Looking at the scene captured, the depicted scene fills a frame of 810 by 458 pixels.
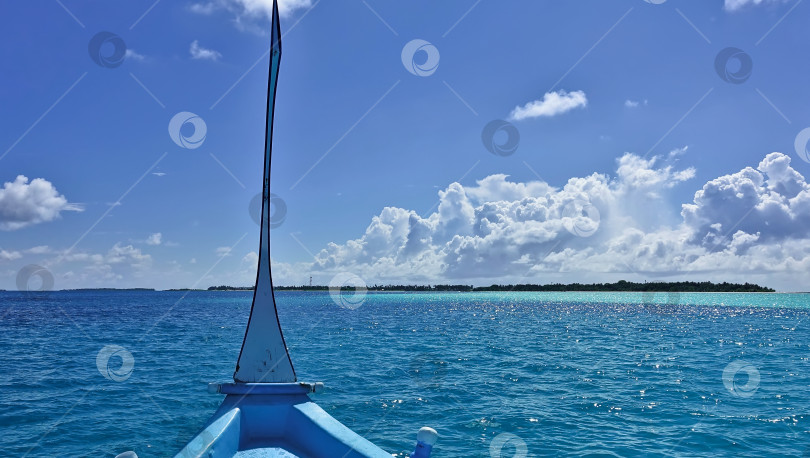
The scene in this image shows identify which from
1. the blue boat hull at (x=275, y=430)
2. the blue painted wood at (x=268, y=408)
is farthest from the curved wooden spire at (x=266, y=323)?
the blue boat hull at (x=275, y=430)

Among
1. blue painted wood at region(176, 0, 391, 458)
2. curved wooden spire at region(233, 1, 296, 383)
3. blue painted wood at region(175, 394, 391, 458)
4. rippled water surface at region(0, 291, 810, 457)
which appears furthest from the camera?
rippled water surface at region(0, 291, 810, 457)

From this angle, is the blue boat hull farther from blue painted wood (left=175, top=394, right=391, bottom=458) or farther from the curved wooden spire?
the curved wooden spire

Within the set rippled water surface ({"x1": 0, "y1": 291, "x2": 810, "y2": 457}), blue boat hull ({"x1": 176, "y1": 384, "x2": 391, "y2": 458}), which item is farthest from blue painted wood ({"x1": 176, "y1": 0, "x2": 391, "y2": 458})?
rippled water surface ({"x1": 0, "y1": 291, "x2": 810, "y2": 457})

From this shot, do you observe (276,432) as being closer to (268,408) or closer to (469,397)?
(268,408)

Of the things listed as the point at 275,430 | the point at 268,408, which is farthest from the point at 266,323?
the point at 275,430

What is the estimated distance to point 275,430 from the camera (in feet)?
25.1

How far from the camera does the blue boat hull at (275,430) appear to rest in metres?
6.39

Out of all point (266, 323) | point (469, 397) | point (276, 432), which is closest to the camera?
point (276, 432)

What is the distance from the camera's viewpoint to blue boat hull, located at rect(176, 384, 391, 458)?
21.0 ft

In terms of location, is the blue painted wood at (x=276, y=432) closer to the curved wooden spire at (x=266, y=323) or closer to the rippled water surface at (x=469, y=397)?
the curved wooden spire at (x=266, y=323)

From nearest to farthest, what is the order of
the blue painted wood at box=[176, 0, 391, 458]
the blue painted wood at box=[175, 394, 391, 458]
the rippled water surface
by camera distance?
the blue painted wood at box=[175, 394, 391, 458] → the blue painted wood at box=[176, 0, 391, 458] → the rippled water surface

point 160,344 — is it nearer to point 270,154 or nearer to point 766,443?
point 270,154

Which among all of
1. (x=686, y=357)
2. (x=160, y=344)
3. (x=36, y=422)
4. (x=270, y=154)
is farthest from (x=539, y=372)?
(x=160, y=344)

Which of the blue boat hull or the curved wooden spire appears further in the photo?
the curved wooden spire
